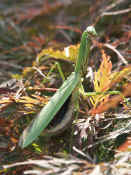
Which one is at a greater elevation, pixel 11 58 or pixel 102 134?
pixel 11 58

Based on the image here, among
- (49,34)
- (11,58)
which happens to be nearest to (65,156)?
(11,58)

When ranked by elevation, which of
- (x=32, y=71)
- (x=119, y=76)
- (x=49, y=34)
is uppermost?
(x=49, y=34)

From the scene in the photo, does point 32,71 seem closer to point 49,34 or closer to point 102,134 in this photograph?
point 102,134

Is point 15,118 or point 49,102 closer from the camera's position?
point 49,102

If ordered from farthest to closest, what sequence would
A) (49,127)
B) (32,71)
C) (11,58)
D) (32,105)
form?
(11,58), (32,71), (32,105), (49,127)
